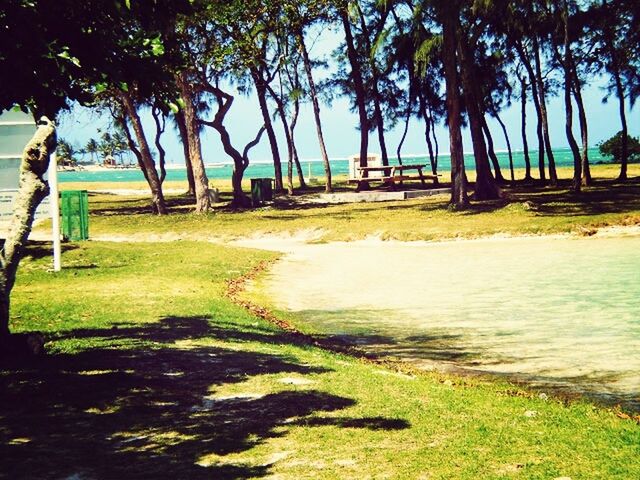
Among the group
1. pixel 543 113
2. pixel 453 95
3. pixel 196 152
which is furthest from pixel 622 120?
pixel 196 152

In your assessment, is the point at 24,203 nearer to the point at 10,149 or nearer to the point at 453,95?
the point at 10,149

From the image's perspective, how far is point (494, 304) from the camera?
13.8m

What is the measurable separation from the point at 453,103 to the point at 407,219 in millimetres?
4979

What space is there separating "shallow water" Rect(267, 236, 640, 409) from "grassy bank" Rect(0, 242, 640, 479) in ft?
4.34

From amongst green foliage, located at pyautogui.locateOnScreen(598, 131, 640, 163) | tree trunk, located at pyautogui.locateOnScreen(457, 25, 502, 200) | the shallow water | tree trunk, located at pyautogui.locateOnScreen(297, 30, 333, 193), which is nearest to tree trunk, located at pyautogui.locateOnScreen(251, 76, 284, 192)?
tree trunk, located at pyautogui.locateOnScreen(297, 30, 333, 193)

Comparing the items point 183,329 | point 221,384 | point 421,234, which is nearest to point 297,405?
point 221,384

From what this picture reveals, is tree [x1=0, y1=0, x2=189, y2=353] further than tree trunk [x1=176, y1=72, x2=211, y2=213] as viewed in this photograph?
No

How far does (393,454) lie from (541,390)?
304cm

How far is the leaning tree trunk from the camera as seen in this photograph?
880cm

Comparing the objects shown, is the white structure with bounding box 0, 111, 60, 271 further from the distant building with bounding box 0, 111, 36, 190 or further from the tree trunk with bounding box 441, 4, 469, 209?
the tree trunk with bounding box 441, 4, 469, 209

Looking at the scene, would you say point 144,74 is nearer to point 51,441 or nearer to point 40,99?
point 40,99

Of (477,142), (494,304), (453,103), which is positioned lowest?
(494,304)

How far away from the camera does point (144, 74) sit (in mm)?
Result: 7090

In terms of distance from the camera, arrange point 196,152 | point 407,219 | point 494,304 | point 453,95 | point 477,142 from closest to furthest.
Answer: point 494,304 < point 407,219 < point 453,95 < point 477,142 < point 196,152
